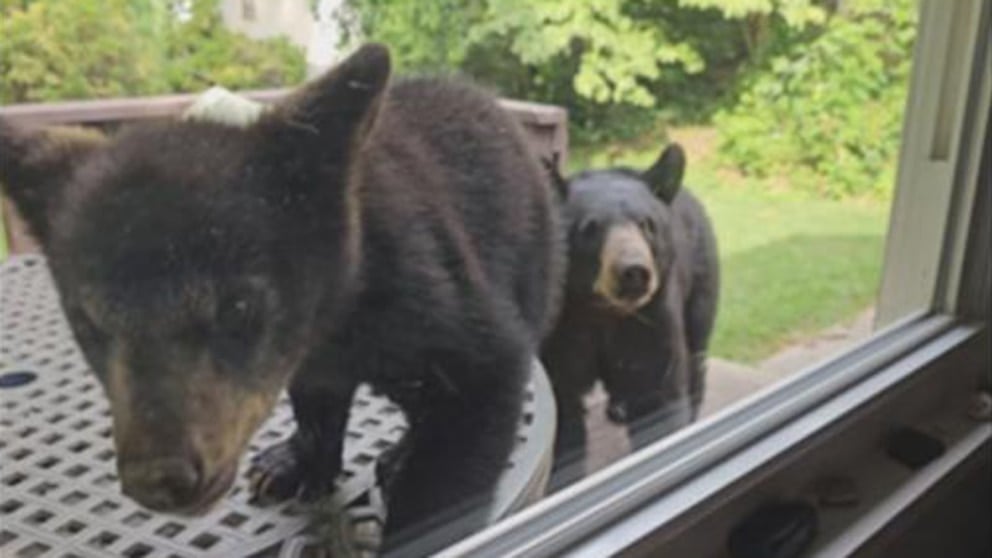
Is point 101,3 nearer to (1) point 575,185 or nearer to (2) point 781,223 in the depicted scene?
(1) point 575,185

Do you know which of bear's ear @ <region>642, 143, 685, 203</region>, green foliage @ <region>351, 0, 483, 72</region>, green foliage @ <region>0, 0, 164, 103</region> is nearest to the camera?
green foliage @ <region>0, 0, 164, 103</region>

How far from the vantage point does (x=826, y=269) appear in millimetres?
1034

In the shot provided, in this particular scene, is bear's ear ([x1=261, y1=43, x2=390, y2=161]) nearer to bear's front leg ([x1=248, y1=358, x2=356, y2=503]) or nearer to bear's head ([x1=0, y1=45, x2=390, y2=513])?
bear's head ([x1=0, y1=45, x2=390, y2=513])

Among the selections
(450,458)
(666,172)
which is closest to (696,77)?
(666,172)

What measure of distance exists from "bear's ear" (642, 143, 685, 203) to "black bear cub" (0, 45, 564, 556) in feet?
0.59

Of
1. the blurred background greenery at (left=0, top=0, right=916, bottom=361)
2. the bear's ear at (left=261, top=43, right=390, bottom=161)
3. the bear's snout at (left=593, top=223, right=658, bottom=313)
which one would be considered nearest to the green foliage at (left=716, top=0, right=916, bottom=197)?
the blurred background greenery at (left=0, top=0, right=916, bottom=361)

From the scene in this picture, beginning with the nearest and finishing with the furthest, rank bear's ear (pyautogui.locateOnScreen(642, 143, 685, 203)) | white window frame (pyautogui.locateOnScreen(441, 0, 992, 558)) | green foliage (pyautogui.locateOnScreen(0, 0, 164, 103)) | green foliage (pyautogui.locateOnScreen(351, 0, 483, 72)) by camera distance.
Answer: green foliage (pyautogui.locateOnScreen(0, 0, 164, 103)) < green foliage (pyautogui.locateOnScreen(351, 0, 483, 72)) < white window frame (pyautogui.locateOnScreen(441, 0, 992, 558)) < bear's ear (pyautogui.locateOnScreen(642, 143, 685, 203))

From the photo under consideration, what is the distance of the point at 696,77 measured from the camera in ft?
2.57

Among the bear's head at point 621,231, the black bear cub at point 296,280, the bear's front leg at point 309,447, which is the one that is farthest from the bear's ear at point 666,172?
the bear's front leg at point 309,447

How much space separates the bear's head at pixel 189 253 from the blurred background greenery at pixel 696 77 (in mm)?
39

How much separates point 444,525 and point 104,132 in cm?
34

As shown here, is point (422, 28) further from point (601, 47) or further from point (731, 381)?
point (731, 381)

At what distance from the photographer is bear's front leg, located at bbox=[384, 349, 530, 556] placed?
0.66m

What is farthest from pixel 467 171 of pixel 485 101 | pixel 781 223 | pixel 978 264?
pixel 978 264
